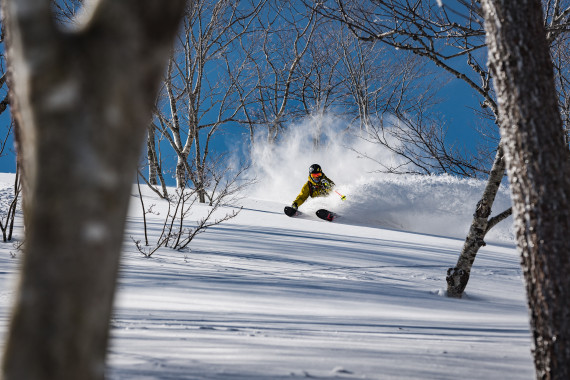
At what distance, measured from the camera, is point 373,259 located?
527 cm

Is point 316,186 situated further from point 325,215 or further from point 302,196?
point 325,215

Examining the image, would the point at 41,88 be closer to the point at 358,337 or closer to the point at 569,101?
the point at 358,337

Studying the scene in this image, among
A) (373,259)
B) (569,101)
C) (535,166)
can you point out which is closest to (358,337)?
(535,166)

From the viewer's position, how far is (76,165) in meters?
0.72

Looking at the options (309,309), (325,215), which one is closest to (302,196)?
(325,215)

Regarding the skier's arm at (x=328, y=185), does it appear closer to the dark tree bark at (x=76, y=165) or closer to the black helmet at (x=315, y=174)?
the black helmet at (x=315, y=174)

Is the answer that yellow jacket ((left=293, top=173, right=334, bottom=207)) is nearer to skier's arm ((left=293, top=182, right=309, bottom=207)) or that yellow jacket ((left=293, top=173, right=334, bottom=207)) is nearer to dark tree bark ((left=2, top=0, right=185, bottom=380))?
skier's arm ((left=293, top=182, right=309, bottom=207))

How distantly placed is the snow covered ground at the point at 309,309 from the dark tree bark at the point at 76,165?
0.89m

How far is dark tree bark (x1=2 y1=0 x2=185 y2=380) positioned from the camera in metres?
0.70

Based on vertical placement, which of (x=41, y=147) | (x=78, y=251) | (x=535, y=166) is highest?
(x=535, y=166)

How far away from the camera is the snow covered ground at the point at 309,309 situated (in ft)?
5.65

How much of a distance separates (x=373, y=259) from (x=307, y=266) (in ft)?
3.25

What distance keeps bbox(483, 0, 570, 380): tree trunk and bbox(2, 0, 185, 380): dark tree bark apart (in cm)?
119

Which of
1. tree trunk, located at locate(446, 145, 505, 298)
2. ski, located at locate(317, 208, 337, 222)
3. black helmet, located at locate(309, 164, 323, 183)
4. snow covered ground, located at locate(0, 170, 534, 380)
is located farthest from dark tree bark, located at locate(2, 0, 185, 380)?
black helmet, located at locate(309, 164, 323, 183)
